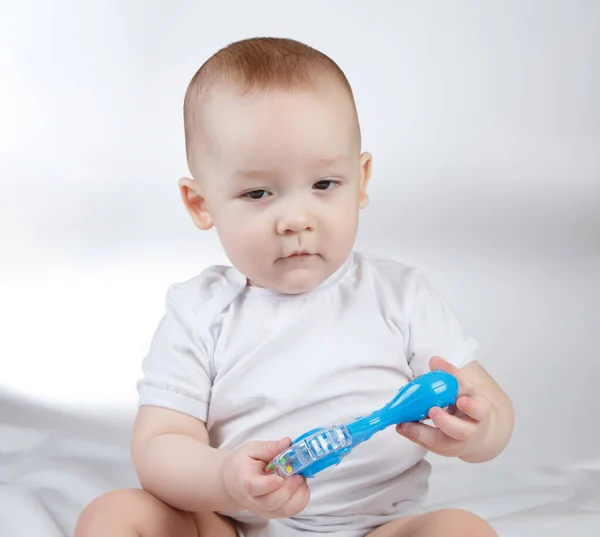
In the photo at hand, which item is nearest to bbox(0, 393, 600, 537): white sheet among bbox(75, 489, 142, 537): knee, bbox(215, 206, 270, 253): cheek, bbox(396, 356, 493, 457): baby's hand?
bbox(75, 489, 142, 537): knee

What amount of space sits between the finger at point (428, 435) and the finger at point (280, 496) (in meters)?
0.14

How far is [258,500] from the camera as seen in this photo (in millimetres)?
1273

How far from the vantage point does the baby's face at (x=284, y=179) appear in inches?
54.3

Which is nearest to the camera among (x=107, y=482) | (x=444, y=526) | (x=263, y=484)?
(x=263, y=484)

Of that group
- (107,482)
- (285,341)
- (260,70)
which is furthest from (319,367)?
(107,482)

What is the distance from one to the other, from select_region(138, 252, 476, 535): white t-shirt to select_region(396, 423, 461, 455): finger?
14 centimetres

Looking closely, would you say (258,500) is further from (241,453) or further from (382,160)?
(382,160)

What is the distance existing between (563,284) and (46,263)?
1.16 metres

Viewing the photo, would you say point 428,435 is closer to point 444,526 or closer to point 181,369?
point 444,526

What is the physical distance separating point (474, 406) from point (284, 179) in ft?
1.15

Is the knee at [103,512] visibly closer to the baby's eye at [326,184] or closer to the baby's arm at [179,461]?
the baby's arm at [179,461]

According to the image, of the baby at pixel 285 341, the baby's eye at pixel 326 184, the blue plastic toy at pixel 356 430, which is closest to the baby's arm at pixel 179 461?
the baby at pixel 285 341

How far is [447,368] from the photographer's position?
4.45 feet

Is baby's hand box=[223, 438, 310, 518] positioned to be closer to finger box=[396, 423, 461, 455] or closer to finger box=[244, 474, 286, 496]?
finger box=[244, 474, 286, 496]
